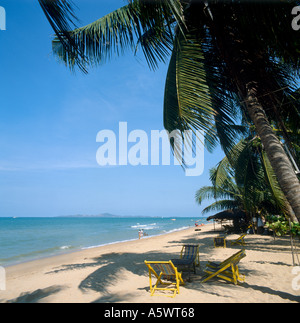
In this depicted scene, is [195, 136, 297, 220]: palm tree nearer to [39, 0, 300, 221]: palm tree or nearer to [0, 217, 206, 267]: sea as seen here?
[39, 0, 300, 221]: palm tree

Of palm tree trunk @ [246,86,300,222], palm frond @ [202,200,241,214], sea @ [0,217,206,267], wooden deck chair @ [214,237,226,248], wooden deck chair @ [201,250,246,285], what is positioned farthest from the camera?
palm frond @ [202,200,241,214]

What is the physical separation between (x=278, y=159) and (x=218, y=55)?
252cm

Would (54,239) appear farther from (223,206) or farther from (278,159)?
(278,159)

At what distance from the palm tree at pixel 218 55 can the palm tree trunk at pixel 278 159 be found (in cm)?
1

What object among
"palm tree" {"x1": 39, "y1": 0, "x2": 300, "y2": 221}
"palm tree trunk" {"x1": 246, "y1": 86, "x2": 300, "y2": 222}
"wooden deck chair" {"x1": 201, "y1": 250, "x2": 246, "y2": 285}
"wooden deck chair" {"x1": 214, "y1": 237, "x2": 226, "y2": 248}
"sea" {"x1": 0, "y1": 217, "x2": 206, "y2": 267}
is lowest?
"sea" {"x1": 0, "y1": 217, "x2": 206, "y2": 267}

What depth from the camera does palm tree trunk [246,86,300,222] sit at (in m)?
3.02

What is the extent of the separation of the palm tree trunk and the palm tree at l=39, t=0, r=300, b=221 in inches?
0.5

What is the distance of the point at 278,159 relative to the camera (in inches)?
128

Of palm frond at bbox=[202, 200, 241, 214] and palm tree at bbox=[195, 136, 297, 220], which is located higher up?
palm tree at bbox=[195, 136, 297, 220]

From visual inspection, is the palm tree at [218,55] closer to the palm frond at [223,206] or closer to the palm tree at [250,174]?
the palm tree at [250,174]

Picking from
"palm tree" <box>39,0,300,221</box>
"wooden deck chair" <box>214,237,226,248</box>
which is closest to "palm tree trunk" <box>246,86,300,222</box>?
"palm tree" <box>39,0,300,221</box>
